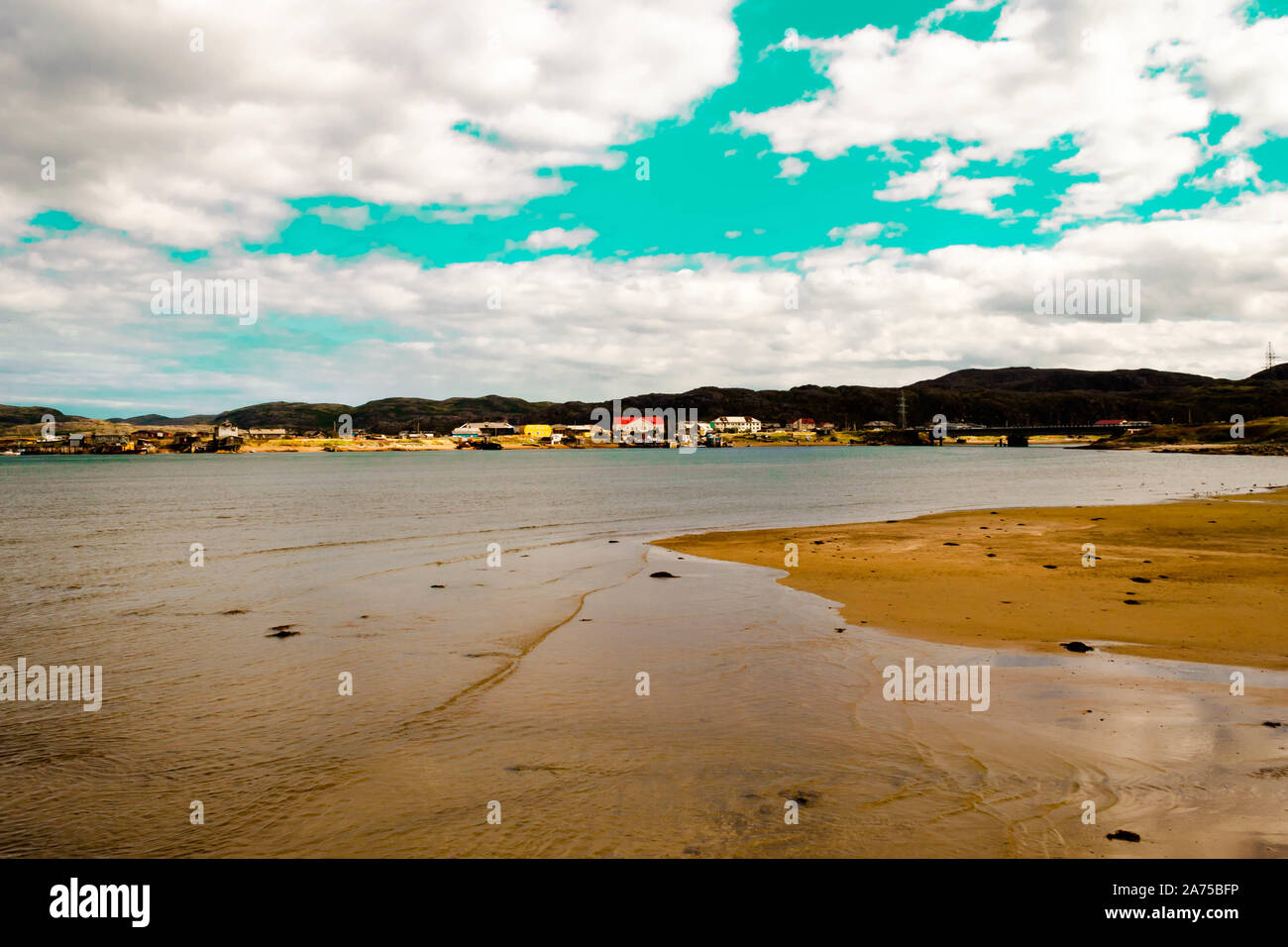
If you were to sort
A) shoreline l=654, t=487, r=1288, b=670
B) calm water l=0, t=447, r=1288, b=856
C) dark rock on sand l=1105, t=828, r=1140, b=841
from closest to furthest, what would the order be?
dark rock on sand l=1105, t=828, r=1140, b=841 < calm water l=0, t=447, r=1288, b=856 < shoreline l=654, t=487, r=1288, b=670

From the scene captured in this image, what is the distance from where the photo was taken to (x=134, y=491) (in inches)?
3157

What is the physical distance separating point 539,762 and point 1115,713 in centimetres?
858

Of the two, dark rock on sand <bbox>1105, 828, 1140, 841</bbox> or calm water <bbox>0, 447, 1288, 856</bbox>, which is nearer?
dark rock on sand <bbox>1105, 828, 1140, 841</bbox>

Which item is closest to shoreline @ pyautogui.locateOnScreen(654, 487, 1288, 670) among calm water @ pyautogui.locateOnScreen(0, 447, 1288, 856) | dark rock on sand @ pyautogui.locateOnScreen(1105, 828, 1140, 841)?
calm water @ pyautogui.locateOnScreen(0, 447, 1288, 856)

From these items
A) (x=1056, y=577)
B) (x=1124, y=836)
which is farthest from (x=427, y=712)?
(x=1056, y=577)

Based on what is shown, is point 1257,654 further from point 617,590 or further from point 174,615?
point 174,615

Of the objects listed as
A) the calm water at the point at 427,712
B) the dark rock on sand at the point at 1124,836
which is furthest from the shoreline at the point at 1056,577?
the dark rock on sand at the point at 1124,836

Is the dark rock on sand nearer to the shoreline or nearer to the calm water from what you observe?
the calm water

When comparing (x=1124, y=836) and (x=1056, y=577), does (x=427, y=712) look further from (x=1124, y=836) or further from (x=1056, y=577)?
(x=1056, y=577)

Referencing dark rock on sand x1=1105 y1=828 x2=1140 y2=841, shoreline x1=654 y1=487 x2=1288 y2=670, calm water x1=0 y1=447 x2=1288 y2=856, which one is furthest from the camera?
shoreline x1=654 y1=487 x2=1288 y2=670

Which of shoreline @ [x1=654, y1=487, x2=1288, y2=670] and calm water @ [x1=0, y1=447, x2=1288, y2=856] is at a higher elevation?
shoreline @ [x1=654, y1=487, x2=1288, y2=670]

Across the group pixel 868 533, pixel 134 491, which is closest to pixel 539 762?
pixel 868 533

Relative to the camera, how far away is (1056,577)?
21.4m

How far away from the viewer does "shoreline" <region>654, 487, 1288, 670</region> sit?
15.1m
